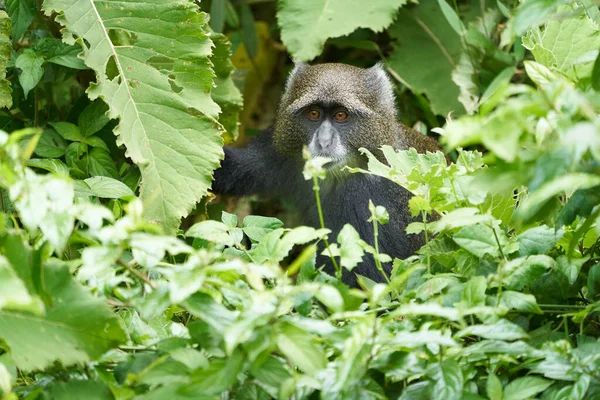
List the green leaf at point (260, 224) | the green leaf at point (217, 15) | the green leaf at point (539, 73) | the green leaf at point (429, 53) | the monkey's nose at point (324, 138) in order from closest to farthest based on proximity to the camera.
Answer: the green leaf at point (539, 73) < the green leaf at point (260, 224) < the monkey's nose at point (324, 138) < the green leaf at point (217, 15) < the green leaf at point (429, 53)

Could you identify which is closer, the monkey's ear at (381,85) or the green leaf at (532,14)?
the green leaf at (532,14)

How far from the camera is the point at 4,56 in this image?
4.38 meters

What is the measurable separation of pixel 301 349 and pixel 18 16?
127 inches

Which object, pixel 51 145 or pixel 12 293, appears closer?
pixel 12 293

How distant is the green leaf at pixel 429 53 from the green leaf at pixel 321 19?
34.5 inches

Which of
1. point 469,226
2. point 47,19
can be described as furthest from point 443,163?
point 47,19

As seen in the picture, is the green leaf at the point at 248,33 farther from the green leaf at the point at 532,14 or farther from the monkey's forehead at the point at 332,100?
the green leaf at the point at 532,14

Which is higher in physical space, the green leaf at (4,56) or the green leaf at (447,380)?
the green leaf at (4,56)

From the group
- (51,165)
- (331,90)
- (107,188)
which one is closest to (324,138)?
(331,90)

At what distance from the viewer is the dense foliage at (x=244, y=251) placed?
2.08 meters

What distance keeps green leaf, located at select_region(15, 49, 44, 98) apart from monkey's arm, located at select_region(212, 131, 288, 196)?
1686 millimetres

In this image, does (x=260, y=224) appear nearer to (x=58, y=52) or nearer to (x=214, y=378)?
(x=214, y=378)

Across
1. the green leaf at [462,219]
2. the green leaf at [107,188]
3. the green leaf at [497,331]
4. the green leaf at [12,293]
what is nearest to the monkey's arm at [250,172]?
the green leaf at [107,188]

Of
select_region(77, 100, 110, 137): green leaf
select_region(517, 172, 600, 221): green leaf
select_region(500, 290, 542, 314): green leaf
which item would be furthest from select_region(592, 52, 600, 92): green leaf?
select_region(77, 100, 110, 137): green leaf
